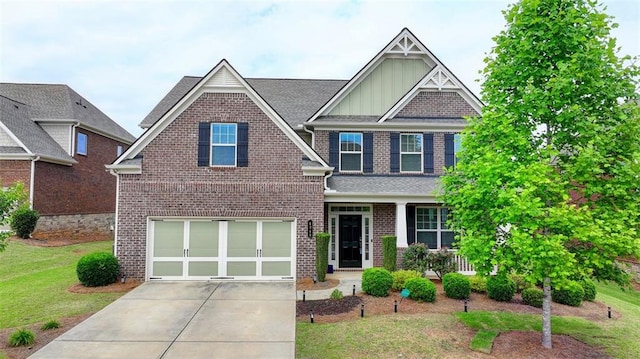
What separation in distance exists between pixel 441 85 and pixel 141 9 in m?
12.8

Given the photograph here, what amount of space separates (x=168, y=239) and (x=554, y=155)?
1166 centimetres

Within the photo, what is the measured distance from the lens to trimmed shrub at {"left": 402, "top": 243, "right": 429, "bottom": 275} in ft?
40.2

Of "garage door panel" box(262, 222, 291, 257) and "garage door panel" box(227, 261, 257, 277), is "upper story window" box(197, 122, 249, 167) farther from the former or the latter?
"garage door panel" box(227, 261, 257, 277)

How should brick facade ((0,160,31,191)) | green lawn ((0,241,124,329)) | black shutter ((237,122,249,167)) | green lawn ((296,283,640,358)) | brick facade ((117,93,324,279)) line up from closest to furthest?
green lawn ((296,283,640,358)) → green lawn ((0,241,124,329)) → brick facade ((117,93,324,279)) → black shutter ((237,122,249,167)) → brick facade ((0,160,31,191))

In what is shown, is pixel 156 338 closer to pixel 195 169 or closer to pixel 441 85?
pixel 195 169

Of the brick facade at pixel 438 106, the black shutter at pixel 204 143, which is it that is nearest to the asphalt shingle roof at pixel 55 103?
the black shutter at pixel 204 143

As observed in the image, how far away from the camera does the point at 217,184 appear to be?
1225cm

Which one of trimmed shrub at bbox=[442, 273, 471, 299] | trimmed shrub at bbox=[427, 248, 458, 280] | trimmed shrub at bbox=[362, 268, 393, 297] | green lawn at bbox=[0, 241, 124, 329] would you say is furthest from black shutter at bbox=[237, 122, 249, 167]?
trimmed shrub at bbox=[442, 273, 471, 299]

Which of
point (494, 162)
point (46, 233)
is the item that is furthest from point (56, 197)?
point (494, 162)

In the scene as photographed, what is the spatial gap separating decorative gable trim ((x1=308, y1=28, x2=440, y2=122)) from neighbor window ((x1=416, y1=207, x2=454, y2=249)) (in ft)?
19.7

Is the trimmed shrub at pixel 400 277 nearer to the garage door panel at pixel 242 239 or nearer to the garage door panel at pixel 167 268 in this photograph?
the garage door panel at pixel 242 239

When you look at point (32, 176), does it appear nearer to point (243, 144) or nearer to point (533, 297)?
point (243, 144)

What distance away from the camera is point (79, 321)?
8.18 metres

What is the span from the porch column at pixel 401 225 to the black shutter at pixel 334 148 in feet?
10.8
